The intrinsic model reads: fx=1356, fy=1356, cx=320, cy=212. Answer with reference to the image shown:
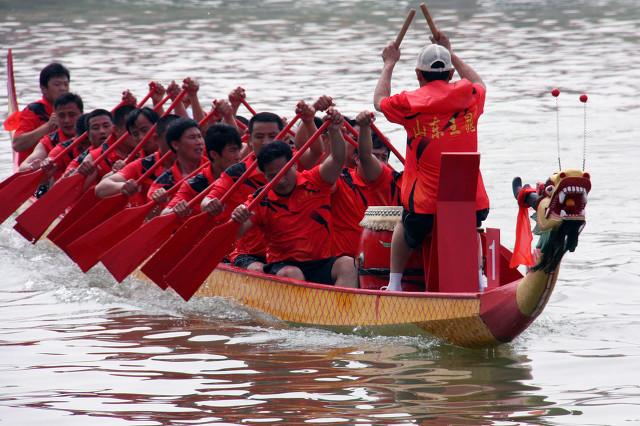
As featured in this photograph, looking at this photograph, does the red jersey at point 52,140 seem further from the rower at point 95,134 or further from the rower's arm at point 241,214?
the rower's arm at point 241,214

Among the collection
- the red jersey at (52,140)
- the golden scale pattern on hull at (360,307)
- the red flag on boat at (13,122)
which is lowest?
the golden scale pattern on hull at (360,307)

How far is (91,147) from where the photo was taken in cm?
1142

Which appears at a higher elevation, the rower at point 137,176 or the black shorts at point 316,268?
the rower at point 137,176

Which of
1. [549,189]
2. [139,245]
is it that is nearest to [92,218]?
[139,245]

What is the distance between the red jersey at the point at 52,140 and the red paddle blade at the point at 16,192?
1123mm

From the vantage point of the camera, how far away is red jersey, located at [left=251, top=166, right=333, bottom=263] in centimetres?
848

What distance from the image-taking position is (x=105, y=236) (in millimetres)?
9656

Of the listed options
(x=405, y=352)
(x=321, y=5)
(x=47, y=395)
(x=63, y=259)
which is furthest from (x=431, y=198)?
(x=321, y=5)

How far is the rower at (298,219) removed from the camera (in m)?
8.43

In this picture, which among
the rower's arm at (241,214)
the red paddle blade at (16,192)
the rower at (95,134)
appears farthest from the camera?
the rower at (95,134)

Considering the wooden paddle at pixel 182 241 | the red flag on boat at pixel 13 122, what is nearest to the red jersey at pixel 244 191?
the wooden paddle at pixel 182 241

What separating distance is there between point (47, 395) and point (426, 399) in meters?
1.96

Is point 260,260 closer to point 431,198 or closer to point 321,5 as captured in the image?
point 431,198

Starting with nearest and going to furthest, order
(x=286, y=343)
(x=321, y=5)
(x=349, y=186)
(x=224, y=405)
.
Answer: (x=224, y=405) → (x=286, y=343) → (x=349, y=186) → (x=321, y=5)
